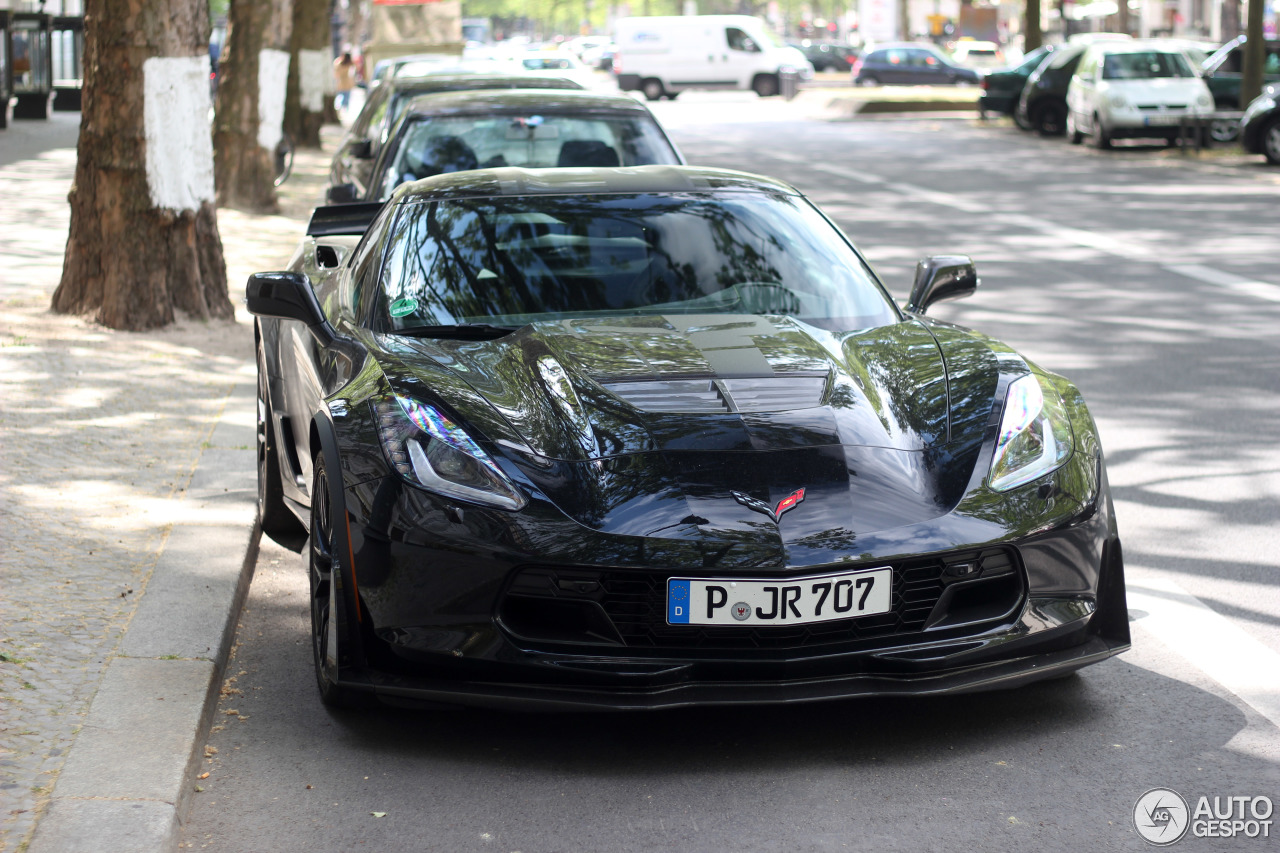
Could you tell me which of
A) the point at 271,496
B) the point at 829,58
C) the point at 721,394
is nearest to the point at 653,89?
the point at 829,58

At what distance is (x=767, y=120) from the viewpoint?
37781 mm

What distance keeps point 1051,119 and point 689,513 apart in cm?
2829

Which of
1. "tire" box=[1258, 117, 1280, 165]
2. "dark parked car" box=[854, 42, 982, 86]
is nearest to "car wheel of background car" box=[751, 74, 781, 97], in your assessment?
"dark parked car" box=[854, 42, 982, 86]

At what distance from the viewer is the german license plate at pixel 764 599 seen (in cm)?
362

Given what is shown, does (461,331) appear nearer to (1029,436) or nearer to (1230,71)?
(1029,436)

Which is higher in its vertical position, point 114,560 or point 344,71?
point 344,71

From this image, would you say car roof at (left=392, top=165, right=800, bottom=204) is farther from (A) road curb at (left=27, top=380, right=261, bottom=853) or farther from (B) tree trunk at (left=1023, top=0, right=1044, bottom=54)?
(B) tree trunk at (left=1023, top=0, right=1044, bottom=54)

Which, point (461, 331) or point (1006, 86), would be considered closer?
point (461, 331)

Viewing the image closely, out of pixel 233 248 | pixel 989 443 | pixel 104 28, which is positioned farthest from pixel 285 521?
pixel 233 248

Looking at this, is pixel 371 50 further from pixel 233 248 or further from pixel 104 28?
pixel 104 28

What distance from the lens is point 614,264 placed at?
16.8 feet

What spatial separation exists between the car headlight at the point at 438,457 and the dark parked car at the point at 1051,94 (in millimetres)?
27797

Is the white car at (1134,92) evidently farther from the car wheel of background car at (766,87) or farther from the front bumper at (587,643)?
the car wheel of background car at (766,87)

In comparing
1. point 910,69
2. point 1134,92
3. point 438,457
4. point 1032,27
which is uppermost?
point 910,69
